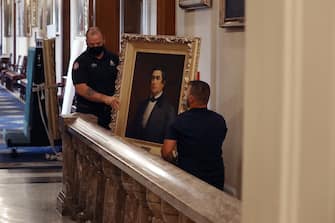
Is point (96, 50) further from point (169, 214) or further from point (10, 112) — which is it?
point (10, 112)

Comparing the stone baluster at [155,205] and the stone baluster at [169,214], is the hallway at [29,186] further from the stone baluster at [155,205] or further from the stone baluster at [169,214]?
the stone baluster at [169,214]

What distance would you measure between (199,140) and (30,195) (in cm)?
312

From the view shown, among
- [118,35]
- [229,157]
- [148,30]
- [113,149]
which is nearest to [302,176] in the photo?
[113,149]

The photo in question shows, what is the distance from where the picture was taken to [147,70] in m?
5.44

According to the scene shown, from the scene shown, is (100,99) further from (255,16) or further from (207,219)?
(255,16)

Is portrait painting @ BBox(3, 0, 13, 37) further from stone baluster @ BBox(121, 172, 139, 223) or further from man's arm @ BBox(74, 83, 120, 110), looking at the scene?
stone baluster @ BBox(121, 172, 139, 223)

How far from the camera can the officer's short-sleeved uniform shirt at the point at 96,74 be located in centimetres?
684

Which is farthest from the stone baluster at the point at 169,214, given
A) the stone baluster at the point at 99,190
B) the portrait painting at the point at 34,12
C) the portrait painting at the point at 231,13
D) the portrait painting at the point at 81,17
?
the portrait painting at the point at 34,12

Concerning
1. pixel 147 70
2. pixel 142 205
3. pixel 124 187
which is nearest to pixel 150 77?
pixel 147 70

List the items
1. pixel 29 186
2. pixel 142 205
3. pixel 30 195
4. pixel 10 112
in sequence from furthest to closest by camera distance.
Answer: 1. pixel 10 112
2. pixel 29 186
3. pixel 30 195
4. pixel 142 205

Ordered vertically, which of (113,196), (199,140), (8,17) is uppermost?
(8,17)

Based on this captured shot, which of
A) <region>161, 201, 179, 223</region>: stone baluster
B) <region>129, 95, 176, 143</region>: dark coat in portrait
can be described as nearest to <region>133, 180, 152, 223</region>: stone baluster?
<region>161, 201, 179, 223</region>: stone baluster

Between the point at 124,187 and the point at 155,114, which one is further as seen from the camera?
the point at 155,114

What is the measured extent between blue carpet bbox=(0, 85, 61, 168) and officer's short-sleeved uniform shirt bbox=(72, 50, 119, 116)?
272 cm
